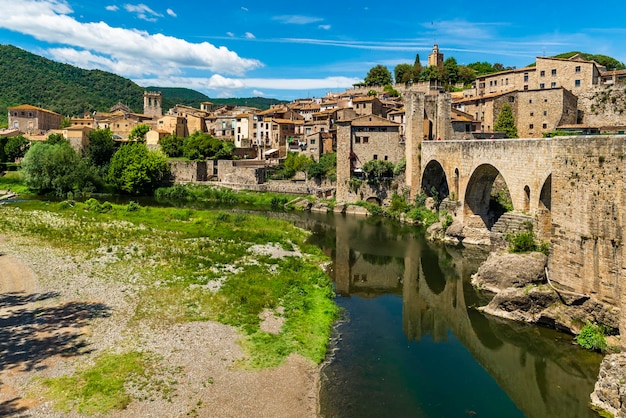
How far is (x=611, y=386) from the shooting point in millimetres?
12398

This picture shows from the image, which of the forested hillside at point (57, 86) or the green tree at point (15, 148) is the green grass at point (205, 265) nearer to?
the green tree at point (15, 148)

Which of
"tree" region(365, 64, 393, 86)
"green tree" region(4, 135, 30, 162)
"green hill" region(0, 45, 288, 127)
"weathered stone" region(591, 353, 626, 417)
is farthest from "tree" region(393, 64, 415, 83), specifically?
"weathered stone" region(591, 353, 626, 417)

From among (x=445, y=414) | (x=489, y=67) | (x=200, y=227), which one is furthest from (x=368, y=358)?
(x=489, y=67)

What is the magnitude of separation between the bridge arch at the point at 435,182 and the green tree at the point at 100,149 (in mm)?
40408

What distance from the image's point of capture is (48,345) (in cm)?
1427

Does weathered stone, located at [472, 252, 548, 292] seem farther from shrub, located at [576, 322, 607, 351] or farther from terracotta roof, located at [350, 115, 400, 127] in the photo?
terracotta roof, located at [350, 115, 400, 127]

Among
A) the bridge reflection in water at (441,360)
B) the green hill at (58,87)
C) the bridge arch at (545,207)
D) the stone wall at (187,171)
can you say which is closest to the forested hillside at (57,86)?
the green hill at (58,87)

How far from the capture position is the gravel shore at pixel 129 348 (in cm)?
1166

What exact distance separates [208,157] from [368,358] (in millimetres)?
51485

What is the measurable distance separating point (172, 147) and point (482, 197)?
45.9 metres

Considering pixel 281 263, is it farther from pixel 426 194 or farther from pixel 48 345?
pixel 426 194

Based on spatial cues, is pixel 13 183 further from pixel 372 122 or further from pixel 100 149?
pixel 372 122

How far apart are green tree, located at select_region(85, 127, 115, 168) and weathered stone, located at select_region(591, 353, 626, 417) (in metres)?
59.2

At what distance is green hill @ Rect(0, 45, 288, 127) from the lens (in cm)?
11181
